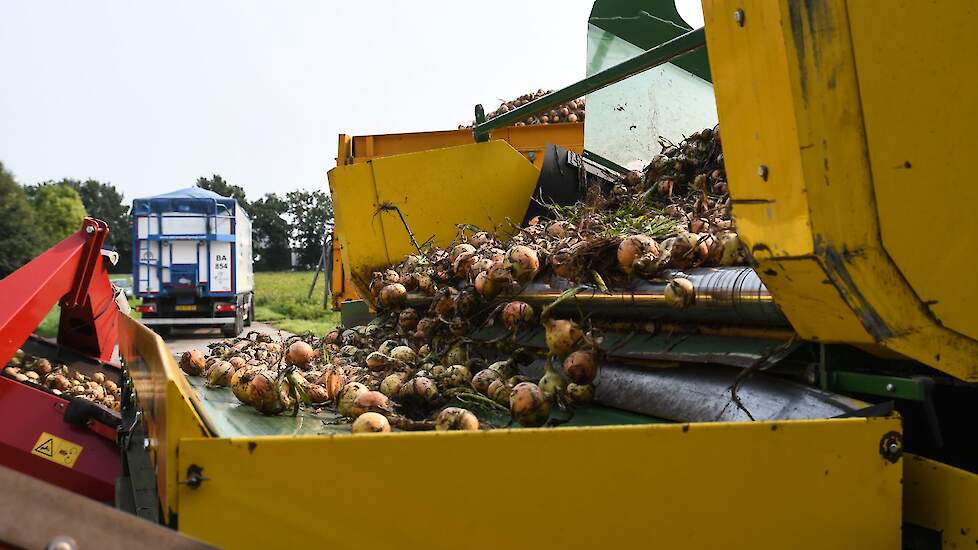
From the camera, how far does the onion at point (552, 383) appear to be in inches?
97.7

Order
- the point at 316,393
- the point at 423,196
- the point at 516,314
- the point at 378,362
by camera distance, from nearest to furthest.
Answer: the point at 316,393 → the point at 516,314 → the point at 378,362 → the point at 423,196

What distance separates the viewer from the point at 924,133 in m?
1.45

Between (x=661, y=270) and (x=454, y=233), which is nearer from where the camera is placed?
(x=661, y=270)

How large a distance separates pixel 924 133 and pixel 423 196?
3250 mm

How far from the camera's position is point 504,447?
1.38 metres

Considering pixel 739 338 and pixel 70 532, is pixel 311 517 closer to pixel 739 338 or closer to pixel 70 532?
pixel 70 532

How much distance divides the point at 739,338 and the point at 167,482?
63.3 inches

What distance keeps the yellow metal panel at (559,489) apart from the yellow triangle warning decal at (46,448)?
2.25 meters

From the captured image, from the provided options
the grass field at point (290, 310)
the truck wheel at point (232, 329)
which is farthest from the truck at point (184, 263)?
the grass field at point (290, 310)

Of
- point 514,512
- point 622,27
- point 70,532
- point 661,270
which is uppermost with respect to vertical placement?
point 622,27

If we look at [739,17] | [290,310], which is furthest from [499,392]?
[290,310]

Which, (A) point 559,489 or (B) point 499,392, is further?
(B) point 499,392

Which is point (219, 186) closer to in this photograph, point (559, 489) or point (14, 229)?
point (14, 229)

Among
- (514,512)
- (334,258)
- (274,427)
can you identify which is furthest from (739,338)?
(334,258)
